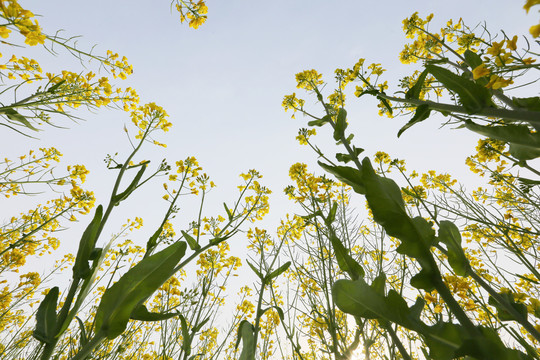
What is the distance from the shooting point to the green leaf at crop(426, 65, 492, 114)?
2.53 feet

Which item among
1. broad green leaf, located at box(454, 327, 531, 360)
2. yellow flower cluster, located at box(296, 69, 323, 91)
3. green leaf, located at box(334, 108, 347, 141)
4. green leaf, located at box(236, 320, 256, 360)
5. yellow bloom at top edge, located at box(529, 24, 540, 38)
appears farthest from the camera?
yellow flower cluster, located at box(296, 69, 323, 91)

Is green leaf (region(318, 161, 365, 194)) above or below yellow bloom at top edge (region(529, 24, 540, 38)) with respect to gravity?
below

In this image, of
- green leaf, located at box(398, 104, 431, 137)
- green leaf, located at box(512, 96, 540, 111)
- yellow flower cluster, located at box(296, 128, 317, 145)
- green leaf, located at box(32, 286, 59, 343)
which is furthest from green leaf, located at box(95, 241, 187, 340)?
yellow flower cluster, located at box(296, 128, 317, 145)

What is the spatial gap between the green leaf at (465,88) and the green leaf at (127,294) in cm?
90

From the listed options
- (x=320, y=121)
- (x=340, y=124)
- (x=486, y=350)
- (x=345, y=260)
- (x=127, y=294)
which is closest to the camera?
(x=486, y=350)

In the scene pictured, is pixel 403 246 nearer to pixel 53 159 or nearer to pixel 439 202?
pixel 439 202

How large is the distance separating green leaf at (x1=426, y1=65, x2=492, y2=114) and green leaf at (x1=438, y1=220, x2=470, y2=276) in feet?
1.25

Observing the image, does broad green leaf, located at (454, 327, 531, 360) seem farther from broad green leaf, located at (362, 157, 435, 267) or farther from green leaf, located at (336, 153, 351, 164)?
green leaf, located at (336, 153, 351, 164)

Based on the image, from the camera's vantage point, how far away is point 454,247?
0.67 meters

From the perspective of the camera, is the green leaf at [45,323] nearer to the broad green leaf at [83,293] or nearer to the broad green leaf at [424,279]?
the broad green leaf at [83,293]

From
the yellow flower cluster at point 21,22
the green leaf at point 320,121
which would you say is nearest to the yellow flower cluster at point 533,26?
the green leaf at point 320,121

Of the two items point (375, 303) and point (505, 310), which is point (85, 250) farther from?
point (505, 310)

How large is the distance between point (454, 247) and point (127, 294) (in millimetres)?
805

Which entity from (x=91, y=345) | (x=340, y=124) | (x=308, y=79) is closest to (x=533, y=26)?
(x=340, y=124)
